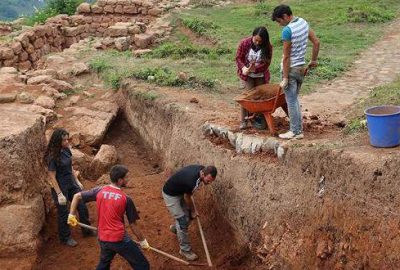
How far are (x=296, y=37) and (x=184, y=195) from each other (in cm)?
237

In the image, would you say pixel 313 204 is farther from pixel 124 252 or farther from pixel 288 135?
pixel 124 252

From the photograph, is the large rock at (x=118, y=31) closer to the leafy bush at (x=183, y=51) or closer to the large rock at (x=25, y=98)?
the leafy bush at (x=183, y=51)

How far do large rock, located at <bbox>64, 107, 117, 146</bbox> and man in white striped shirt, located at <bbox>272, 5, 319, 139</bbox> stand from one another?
169 inches

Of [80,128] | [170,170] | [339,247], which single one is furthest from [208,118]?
[339,247]

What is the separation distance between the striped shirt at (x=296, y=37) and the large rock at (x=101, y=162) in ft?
13.2

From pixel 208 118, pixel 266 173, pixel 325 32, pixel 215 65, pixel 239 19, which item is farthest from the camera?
pixel 239 19

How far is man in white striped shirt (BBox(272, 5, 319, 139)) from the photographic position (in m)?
6.17

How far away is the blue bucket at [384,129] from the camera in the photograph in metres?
5.55

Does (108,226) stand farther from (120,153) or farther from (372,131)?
(120,153)

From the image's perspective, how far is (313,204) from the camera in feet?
19.6

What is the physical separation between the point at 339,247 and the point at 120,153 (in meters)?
5.20

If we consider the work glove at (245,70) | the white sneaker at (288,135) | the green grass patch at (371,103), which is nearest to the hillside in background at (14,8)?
the green grass patch at (371,103)

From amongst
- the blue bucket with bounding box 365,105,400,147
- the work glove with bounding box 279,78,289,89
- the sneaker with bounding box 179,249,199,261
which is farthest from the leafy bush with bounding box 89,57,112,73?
the blue bucket with bounding box 365,105,400,147

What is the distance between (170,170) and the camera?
893 centimetres
